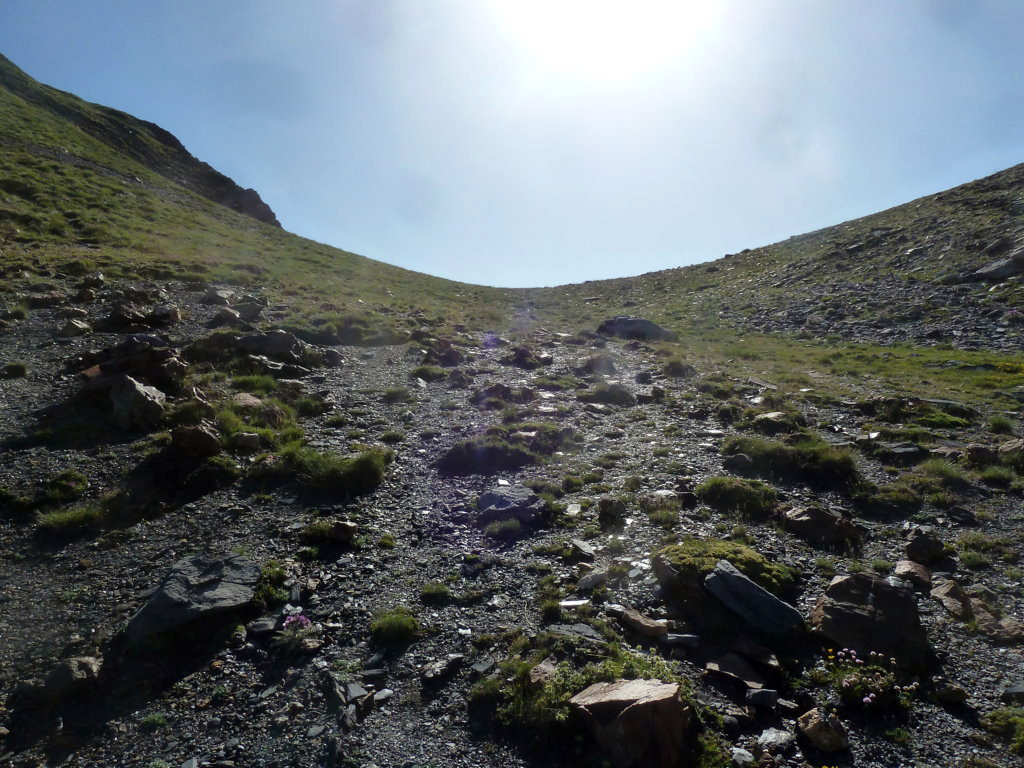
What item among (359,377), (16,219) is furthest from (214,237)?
(359,377)

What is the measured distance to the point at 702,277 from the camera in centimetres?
5009

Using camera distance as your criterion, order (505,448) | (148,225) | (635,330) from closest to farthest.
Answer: (505,448)
(635,330)
(148,225)

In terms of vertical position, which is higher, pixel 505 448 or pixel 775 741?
pixel 505 448

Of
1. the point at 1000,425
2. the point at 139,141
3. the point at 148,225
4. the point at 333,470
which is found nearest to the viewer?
the point at 333,470

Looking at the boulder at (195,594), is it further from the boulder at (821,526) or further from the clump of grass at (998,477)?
the clump of grass at (998,477)

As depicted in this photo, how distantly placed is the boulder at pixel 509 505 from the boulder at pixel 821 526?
4385mm

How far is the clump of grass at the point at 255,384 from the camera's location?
1552 cm

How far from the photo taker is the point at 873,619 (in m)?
7.28

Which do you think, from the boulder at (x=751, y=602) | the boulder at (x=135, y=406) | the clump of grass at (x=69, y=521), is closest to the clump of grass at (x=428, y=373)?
the boulder at (x=135, y=406)

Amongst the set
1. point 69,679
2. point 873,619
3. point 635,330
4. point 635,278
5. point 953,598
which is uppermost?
point 635,278

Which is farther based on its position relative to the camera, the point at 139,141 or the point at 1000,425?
the point at 139,141

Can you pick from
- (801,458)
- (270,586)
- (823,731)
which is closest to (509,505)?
(270,586)

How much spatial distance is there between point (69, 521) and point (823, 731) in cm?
1090

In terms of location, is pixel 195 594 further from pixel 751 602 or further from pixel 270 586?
pixel 751 602
